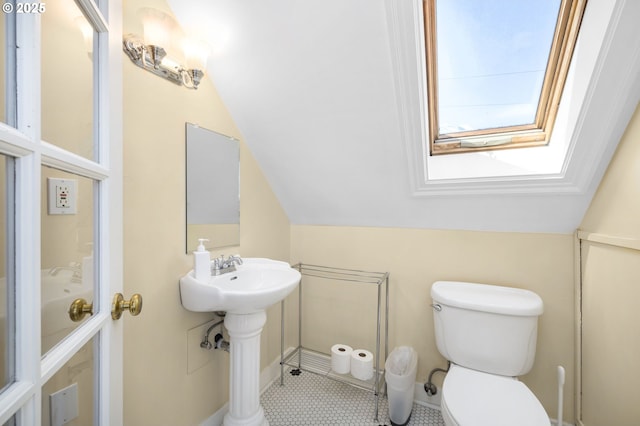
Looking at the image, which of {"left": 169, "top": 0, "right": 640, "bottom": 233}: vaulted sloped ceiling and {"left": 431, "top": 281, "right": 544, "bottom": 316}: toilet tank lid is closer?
{"left": 169, "top": 0, "right": 640, "bottom": 233}: vaulted sloped ceiling

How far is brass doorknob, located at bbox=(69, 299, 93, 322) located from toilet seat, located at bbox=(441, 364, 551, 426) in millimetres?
1268

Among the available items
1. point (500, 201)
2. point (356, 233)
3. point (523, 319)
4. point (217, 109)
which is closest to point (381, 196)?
point (356, 233)

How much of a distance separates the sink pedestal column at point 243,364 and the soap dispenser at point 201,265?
0.79ft

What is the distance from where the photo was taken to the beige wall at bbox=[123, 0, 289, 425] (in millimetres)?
1101

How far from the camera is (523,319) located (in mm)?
1385

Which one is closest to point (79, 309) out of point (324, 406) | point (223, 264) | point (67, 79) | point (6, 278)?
point (6, 278)

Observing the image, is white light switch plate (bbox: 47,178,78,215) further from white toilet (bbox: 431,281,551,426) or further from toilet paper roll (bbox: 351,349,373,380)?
toilet paper roll (bbox: 351,349,373,380)

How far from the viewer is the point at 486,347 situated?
1.42 m

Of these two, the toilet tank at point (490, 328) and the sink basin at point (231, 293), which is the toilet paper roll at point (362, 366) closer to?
the toilet tank at point (490, 328)

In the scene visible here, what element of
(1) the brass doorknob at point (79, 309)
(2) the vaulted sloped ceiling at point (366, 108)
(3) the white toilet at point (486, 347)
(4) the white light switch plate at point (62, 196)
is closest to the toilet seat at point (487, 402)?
(3) the white toilet at point (486, 347)

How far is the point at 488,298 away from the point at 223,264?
1359 millimetres

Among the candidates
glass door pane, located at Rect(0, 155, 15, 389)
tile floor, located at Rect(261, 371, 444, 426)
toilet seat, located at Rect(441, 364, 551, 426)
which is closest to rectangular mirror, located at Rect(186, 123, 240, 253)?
glass door pane, located at Rect(0, 155, 15, 389)

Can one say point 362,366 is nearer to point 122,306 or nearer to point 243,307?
point 243,307

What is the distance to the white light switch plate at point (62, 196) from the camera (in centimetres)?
53
